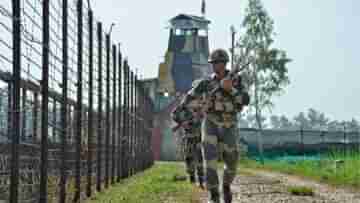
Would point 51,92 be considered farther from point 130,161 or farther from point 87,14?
point 130,161

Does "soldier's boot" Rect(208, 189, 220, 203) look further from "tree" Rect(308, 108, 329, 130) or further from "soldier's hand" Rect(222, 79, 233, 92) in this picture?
"tree" Rect(308, 108, 329, 130)

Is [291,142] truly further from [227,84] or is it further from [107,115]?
[227,84]

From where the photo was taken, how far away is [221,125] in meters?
7.94

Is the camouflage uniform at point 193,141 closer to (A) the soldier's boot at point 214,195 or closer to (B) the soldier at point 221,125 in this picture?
(B) the soldier at point 221,125

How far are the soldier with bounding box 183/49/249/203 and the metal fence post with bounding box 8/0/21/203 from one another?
277 centimetres

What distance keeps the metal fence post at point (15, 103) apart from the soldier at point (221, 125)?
2771 millimetres

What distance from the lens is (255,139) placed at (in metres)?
47.7

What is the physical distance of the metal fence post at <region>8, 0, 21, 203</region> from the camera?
5.63 metres

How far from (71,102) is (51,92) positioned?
5.72 feet

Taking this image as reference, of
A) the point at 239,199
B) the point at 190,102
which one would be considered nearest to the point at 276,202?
the point at 239,199

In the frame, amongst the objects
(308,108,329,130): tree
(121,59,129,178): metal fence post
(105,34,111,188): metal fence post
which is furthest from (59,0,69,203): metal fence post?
(308,108,329,130): tree

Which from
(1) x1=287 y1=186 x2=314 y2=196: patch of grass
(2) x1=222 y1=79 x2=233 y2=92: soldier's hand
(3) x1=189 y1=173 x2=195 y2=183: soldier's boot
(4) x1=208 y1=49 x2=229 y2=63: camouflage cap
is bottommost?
(1) x1=287 y1=186 x2=314 y2=196: patch of grass

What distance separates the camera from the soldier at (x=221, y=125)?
7941 mm

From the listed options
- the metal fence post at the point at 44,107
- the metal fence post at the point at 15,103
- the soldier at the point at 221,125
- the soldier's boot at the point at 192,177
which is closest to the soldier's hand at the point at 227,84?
the soldier at the point at 221,125
